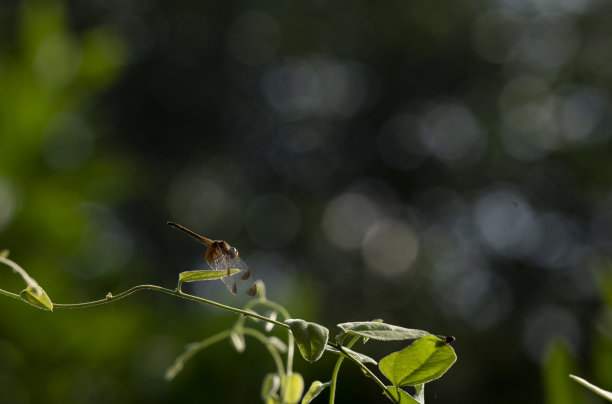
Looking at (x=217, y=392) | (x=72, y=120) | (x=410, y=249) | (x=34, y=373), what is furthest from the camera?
(x=410, y=249)

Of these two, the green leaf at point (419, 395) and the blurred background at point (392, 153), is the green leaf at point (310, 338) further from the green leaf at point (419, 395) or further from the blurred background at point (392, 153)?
the blurred background at point (392, 153)

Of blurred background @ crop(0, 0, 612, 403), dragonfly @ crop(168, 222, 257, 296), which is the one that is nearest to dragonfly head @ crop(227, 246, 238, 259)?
dragonfly @ crop(168, 222, 257, 296)

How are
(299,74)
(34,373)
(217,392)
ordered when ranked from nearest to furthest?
(34,373) → (217,392) → (299,74)

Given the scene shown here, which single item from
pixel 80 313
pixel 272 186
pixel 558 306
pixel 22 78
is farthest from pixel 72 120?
pixel 558 306

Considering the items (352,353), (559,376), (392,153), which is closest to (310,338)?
(352,353)

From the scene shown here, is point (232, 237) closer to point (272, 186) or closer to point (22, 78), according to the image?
point (272, 186)

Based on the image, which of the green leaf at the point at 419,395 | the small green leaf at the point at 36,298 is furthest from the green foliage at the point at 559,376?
the small green leaf at the point at 36,298
